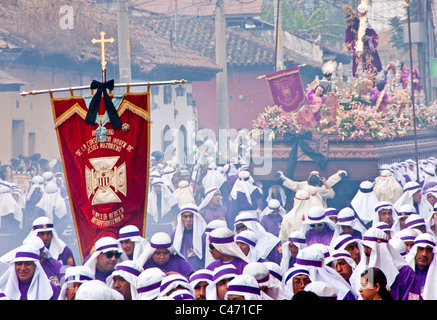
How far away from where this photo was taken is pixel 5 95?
60.7ft

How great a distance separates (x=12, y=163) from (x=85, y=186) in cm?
1132

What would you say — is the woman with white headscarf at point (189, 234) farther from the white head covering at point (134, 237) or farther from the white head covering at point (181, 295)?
the white head covering at point (181, 295)

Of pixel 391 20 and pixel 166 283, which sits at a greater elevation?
pixel 391 20

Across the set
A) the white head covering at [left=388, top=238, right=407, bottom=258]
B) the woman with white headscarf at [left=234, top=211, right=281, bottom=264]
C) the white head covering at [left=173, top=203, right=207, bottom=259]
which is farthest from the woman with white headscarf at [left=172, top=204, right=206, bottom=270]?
the white head covering at [left=388, top=238, right=407, bottom=258]

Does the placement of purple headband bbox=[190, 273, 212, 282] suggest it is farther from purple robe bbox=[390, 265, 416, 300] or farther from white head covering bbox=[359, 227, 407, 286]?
purple robe bbox=[390, 265, 416, 300]

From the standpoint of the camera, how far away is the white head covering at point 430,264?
6.83m

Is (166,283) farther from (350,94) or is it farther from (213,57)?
(213,57)

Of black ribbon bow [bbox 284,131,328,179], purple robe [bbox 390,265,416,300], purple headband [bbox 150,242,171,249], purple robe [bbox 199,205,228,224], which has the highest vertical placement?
black ribbon bow [bbox 284,131,328,179]

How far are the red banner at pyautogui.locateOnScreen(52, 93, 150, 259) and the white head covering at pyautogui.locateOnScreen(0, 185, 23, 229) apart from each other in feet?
23.9

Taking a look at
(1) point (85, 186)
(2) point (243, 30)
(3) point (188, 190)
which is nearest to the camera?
(1) point (85, 186)

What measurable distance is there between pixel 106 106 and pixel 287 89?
925 cm

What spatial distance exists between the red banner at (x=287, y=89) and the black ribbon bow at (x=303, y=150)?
80 cm

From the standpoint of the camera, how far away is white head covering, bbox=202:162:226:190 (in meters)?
16.1

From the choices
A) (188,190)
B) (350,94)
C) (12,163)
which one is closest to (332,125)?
(350,94)
